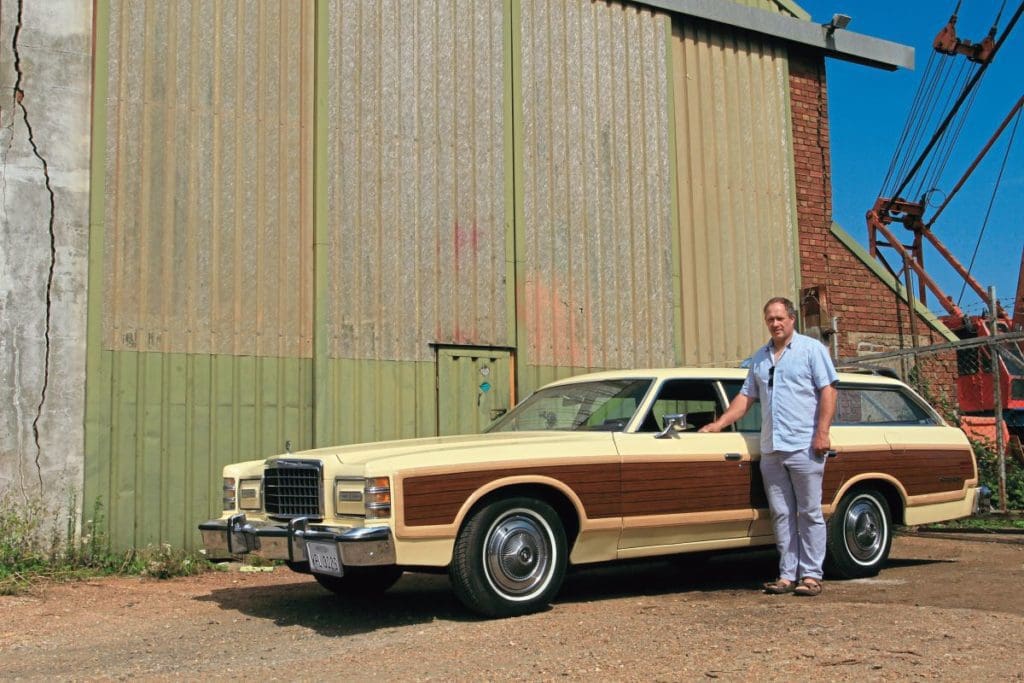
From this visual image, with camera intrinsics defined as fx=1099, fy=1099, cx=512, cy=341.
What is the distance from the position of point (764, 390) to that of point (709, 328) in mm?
5197

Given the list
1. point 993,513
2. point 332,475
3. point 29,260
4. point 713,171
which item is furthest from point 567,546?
point 713,171

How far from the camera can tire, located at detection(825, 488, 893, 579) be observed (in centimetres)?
725

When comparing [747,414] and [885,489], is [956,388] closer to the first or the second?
[885,489]

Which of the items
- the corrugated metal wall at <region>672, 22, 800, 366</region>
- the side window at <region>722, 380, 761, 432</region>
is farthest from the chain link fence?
the side window at <region>722, 380, 761, 432</region>

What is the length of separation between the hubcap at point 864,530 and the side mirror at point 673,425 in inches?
61.6

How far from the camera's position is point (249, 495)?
649cm

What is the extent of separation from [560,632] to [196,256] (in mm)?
5326

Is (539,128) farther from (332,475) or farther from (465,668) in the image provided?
(465,668)

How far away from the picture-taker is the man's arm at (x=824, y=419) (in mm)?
6638

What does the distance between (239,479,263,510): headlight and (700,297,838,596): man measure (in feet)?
9.12

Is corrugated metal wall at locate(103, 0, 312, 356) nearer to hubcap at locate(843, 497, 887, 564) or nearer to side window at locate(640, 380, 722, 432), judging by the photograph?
side window at locate(640, 380, 722, 432)

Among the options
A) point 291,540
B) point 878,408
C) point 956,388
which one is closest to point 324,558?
point 291,540

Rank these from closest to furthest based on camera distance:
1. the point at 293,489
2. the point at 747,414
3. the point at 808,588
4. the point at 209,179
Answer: the point at 293,489 < the point at 808,588 < the point at 747,414 < the point at 209,179

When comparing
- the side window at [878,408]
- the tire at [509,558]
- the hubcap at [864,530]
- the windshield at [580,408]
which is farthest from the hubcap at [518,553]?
the side window at [878,408]
